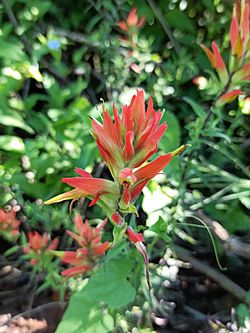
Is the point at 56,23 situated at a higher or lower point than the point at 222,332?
higher

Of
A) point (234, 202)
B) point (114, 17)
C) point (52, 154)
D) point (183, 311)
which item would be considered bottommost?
point (183, 311)

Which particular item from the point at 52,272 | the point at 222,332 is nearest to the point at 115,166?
the point at 52,272

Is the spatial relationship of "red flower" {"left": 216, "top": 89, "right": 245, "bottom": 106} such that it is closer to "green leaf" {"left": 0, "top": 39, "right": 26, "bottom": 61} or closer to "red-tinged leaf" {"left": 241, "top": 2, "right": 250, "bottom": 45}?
"red-tinged leaf" {"left": 241, "top": 2, "right": 250, "bottom": 45}

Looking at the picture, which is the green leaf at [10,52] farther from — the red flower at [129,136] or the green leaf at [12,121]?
the red flower at [129,136]

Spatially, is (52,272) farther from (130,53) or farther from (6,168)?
(130,53)

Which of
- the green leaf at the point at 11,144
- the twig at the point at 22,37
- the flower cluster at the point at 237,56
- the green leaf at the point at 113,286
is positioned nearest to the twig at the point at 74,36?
the twig at the point at 22,37

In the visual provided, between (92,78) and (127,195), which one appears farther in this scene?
(92,78)
